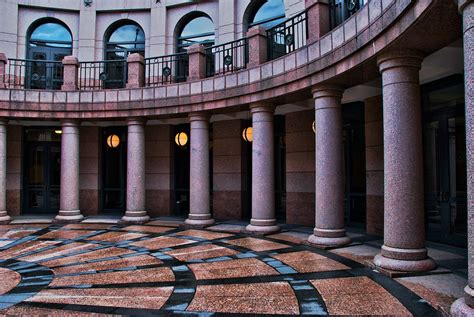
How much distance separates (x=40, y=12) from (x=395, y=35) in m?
16.3

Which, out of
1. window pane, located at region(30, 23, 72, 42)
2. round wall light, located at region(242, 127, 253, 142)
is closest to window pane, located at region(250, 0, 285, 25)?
round wall light, located at region(242, 127, 253, 142)

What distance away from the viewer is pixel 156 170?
1698 cm

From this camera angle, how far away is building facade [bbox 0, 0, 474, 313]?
275 inches

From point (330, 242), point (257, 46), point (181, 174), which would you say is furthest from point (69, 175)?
point (330, 242)

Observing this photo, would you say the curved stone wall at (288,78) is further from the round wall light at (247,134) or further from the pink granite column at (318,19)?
the round wall light at (247,134)

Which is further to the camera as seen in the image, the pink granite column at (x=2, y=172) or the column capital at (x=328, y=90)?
the pink granite column at (x=2, y=172)

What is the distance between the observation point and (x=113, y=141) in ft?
58.0

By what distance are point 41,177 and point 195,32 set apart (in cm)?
954

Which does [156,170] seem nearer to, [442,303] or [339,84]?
[339,84]

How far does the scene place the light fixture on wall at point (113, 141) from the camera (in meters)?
17.7

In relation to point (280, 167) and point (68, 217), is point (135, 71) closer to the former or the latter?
point (68, 217)

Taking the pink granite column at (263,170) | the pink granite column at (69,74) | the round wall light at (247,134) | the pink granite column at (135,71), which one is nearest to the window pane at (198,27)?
the pink granite column at (135,71)

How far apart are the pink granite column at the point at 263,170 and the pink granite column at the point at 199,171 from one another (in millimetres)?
2216

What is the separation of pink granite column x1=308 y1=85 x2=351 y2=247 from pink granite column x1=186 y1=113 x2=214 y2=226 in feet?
15.9
